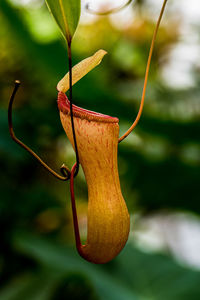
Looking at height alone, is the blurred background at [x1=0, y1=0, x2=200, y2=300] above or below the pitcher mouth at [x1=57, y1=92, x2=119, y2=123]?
below

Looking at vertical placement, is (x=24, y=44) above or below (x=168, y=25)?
above

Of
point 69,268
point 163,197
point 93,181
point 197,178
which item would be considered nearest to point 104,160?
point 93,181

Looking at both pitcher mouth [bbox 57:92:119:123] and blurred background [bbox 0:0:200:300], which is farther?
blurred background [bbox 0:0:200:300]

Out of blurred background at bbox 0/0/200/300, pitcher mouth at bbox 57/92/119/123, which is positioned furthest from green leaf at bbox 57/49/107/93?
blurred background at bbox 0/0/200/300

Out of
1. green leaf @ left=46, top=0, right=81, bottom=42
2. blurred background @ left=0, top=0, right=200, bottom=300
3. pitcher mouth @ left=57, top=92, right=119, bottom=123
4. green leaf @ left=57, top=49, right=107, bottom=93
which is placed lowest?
blurred background @ left=0, top=0, right=200, bottom=300

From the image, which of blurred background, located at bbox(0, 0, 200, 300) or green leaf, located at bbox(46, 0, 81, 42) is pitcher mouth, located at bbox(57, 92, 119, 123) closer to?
green leaf, located at bbox(46, 0, 81, 42)

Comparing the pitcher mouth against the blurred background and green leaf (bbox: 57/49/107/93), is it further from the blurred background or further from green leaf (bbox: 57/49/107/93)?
the blurred background

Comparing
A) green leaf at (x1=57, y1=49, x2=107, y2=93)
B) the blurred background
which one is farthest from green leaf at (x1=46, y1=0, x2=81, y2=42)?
the blurred background

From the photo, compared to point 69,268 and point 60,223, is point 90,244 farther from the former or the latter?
point 60,223
